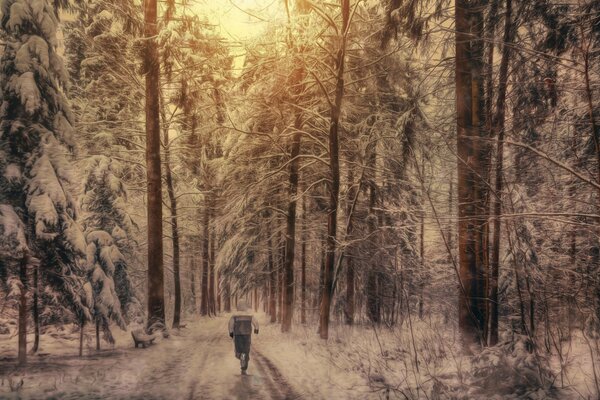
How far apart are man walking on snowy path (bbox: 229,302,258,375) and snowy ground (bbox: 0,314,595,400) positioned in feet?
1.04

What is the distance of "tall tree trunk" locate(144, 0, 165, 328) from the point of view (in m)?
11.7

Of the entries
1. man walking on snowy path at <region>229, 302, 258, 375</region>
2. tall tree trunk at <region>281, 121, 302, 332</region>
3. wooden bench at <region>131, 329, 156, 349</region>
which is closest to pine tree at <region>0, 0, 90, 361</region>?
wooden bench at <region>131, 329, 156, 349</region>

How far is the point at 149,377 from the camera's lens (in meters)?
7.59

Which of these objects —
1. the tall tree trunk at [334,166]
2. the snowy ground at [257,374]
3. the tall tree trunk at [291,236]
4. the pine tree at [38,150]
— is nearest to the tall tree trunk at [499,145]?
the snowy ground at [257,374]

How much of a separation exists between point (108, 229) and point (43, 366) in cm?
664

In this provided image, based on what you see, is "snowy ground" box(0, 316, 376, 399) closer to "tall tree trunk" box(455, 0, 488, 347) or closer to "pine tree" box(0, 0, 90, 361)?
"pine tree" box(0, 0, 90, 361)

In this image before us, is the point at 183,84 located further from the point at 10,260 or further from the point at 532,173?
the point at 532,173

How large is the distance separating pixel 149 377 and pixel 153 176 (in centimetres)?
636

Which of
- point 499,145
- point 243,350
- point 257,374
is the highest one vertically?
point 499,145

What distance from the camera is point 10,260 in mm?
Answer: 7715

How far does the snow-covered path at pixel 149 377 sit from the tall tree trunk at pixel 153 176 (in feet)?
6.47

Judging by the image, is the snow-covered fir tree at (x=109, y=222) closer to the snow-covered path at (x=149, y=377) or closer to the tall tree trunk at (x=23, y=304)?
the snow-covered path at (x=149, y=377)

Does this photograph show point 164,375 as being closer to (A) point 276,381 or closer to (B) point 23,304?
(A) point 276,381

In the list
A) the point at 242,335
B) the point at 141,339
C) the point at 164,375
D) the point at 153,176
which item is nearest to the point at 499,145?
the point at 242,335
